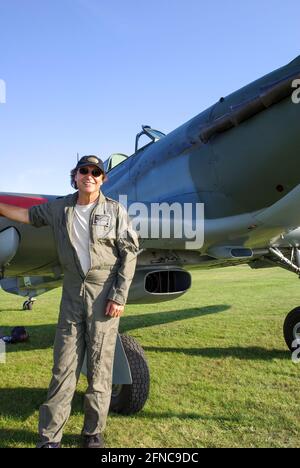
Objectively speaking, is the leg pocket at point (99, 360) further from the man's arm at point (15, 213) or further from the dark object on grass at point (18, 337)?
the dark object on grass at point (18, 337)

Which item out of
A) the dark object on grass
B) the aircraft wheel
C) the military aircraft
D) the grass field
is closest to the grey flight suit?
the grass field

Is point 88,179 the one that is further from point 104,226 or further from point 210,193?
point 210,193

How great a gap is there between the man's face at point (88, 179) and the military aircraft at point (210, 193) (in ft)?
2.56

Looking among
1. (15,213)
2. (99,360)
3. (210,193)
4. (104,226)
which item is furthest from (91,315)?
(210,193)

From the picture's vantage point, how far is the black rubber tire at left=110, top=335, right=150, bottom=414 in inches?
→ 124

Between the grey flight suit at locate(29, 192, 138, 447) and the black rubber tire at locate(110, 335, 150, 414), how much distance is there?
802mm

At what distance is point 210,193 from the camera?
153 inches

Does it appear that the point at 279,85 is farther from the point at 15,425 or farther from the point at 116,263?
the point at 15,425

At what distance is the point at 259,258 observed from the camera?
5.68 m

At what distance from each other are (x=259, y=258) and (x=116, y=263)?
368cm

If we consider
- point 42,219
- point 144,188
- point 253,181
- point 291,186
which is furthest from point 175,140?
point 42,219

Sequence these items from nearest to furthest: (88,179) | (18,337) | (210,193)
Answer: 1. (88,179)
2. (210,193)
3. (18,337)

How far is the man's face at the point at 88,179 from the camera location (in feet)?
7.93

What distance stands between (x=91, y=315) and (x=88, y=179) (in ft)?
2.66
